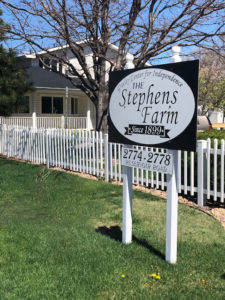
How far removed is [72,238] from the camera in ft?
15.8

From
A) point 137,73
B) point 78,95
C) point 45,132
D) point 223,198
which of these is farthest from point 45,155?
point 78,95

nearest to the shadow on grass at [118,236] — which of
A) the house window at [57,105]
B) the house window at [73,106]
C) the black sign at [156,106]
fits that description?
the black sign at [156,106]

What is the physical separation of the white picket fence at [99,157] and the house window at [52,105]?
36.5 ft

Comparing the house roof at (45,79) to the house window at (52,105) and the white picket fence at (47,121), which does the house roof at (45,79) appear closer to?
the house window at (52,105)

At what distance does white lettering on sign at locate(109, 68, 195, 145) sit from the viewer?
3809mm

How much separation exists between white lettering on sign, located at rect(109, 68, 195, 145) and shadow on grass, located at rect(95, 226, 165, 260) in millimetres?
1337

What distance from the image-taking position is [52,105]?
2453 centimetres

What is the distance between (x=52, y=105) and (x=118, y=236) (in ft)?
67.1

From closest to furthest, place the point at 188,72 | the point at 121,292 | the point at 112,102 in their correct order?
the point at 121,292, the point at 188,72, the point at 112,102

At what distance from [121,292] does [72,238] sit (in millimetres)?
1609

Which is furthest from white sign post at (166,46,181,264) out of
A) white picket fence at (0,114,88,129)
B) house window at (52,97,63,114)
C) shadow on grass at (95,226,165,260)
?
house window at (52,97,63,114)

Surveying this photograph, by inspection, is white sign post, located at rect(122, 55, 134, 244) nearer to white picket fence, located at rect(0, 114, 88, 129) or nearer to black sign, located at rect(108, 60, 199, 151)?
black sign, located at rect(108, 60, 199, 151)

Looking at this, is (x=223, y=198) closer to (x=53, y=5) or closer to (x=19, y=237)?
(x=19, y=237)

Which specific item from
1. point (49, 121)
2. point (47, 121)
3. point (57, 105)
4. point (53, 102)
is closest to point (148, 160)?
point (47, 121)
